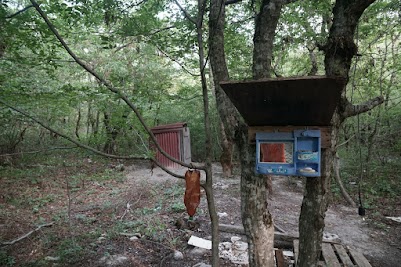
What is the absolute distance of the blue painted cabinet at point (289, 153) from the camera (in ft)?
6.99

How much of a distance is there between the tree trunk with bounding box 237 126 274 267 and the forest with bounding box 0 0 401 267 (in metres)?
0.01

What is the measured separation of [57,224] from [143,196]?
2215 millimetres

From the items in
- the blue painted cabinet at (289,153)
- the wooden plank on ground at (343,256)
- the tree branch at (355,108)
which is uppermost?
the tree branch at (355,108)

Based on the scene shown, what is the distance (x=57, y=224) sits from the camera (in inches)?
205

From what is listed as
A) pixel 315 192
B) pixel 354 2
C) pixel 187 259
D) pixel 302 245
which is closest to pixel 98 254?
pixel 187 259

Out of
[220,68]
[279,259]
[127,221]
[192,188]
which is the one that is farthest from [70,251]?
[220,68]

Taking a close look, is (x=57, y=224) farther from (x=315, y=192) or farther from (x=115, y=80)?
(x=315, y=192)

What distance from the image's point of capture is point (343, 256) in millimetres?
3930

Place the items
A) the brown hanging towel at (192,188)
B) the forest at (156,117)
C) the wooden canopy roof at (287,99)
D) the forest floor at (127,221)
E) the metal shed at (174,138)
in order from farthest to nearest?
the metal shed at (174,138) < the forest floor at (127,221) < the brown hanging towel at (192,188) < the forest at (156,117) < the wooden canopy roof at (287,99)

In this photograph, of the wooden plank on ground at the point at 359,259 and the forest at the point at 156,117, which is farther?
the wooden plank on ground at the point at 359,259

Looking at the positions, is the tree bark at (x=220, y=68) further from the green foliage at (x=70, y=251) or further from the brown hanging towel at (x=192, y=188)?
the green foliage at (x=70, y=251)

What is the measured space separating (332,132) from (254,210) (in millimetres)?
965

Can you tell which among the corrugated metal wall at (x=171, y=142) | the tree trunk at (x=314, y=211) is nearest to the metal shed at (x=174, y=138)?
the corrugated metal wall at (x=171, y=142)

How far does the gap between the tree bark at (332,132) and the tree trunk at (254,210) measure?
0.31 metres
